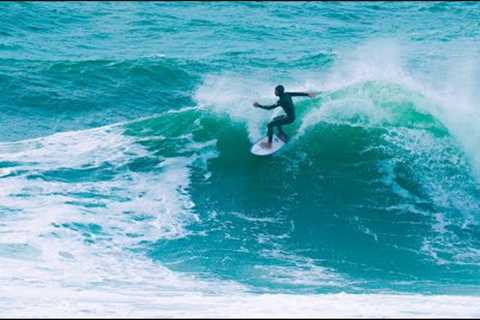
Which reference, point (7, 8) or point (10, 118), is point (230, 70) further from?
point (7, 8)

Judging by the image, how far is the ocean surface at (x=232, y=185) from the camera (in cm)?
1212

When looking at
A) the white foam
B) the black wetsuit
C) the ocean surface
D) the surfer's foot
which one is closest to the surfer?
the black wetsuit

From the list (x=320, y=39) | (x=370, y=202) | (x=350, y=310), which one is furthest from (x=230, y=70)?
(x=350, y=310)

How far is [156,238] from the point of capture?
14156mm

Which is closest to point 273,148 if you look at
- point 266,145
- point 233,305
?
point 266,145

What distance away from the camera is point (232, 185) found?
54.2 ft

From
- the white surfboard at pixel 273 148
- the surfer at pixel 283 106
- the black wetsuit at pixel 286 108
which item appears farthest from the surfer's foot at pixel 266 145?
the black wetsuit at pixel 286 108

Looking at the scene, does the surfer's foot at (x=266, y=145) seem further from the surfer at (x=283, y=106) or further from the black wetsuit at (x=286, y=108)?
the black wetsuit at (x=286, y=108)

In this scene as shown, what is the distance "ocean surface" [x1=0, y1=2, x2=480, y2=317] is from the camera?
12117 millimetres

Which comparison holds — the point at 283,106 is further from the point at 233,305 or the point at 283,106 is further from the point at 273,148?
the point at 233,305

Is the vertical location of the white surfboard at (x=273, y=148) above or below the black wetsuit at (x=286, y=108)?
below

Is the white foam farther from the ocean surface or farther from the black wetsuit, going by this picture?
the black wetsuit

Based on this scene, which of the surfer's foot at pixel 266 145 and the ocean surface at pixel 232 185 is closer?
the ocean surface at pixel 232 185

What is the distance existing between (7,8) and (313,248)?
68.2 ft
